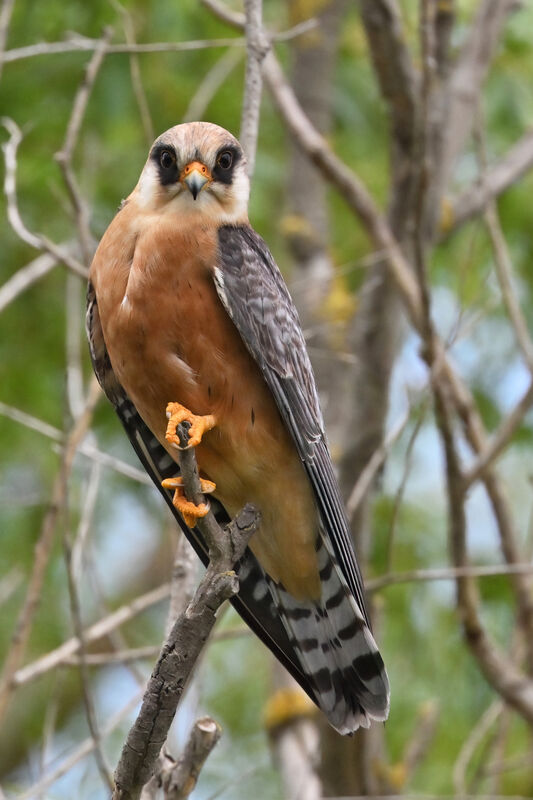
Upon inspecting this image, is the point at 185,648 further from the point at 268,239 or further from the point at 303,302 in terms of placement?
the point at 268,239

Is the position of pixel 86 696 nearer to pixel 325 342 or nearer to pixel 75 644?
pixel 75 644

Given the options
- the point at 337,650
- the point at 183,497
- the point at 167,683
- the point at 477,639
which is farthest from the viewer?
the point at 477,639

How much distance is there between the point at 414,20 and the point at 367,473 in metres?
2.89


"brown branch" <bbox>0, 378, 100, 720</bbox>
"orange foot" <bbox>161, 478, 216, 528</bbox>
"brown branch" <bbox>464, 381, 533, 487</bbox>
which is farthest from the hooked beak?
"brown branch" <bbox>464, 381, 533, 487</bbox>

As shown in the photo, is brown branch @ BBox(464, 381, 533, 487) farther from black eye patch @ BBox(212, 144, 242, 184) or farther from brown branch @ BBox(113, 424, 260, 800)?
brown branch @ BBox(113, 424, 260, 800)

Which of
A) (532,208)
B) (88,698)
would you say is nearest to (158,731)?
(88,698)

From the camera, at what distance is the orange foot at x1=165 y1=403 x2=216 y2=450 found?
3111mm

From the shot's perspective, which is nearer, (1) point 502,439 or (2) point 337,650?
(2) point 337,650

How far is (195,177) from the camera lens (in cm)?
335

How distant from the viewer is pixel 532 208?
6.09m

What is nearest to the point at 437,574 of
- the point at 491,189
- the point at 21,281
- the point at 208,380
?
the point at 208,380

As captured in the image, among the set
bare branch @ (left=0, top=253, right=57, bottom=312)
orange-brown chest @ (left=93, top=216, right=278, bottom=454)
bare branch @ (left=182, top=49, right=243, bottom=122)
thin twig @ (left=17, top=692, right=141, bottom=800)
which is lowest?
thin twig @ (left=17, top=692, right=141, bottom=800)

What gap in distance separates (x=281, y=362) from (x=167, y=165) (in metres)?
0.69

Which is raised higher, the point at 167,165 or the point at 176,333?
the point at 167,165
